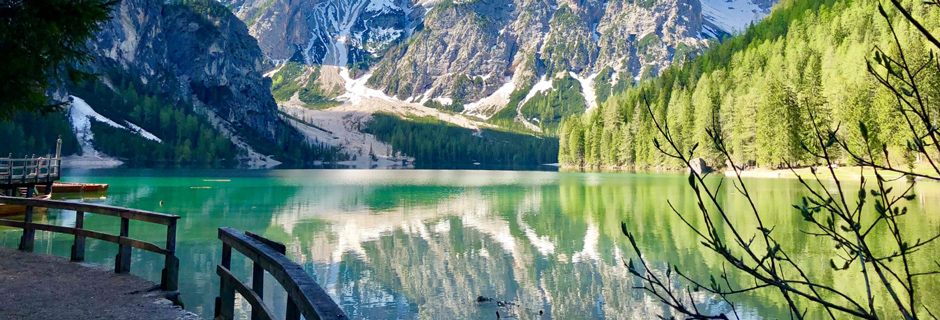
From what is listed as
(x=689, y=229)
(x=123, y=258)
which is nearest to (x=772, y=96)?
(x=689, y=229)

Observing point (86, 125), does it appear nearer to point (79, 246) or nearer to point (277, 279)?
point (79, 246)

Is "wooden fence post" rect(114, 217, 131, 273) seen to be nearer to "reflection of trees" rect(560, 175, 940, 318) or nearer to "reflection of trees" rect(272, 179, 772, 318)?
"reflection of trees" rect(272, 179, 772, 318)

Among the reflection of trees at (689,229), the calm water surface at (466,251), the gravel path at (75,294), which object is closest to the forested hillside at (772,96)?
the reflection of trees at (689,229)

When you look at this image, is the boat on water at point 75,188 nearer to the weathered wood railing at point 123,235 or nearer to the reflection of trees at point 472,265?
the reflection of trees at point 472,265

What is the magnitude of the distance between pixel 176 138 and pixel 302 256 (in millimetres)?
191791

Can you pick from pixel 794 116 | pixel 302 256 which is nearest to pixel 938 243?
pixel 302 256

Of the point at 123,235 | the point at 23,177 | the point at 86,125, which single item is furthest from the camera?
the point at 86,125

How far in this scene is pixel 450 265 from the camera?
66.0ft

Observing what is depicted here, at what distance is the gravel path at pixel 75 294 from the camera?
805 cm

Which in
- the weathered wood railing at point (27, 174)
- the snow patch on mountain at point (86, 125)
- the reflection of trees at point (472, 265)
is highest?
the snow patch on mountain at point (86, 125)

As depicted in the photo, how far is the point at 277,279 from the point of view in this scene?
18.6 ft

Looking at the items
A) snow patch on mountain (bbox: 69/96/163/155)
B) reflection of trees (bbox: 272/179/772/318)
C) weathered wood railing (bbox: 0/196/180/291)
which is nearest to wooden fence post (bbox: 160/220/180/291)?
weathered wood railing (bbox: 0/196/180/291)

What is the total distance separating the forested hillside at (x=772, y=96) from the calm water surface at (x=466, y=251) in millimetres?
18507

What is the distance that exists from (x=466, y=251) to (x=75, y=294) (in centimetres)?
1520
